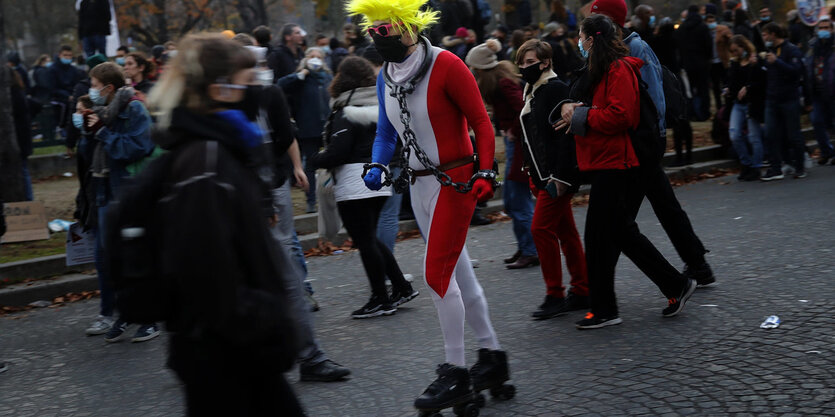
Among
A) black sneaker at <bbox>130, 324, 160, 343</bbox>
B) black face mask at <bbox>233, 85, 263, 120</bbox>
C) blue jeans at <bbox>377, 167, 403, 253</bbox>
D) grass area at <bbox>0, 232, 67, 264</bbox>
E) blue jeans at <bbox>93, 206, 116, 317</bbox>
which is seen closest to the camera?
black face mask at <bbox>233, 85, 263, 120</bbox>

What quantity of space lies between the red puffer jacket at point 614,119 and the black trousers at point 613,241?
0.08m

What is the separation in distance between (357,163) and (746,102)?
7433mm

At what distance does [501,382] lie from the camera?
4.78 m

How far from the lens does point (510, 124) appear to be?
8195 mm

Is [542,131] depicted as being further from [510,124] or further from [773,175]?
[773,175]

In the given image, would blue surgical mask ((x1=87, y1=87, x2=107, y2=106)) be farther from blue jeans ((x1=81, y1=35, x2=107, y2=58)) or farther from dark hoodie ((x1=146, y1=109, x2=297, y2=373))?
blue jeans ((x1=81, y1=35, x2=107, y2=58))

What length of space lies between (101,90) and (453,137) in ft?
10.7

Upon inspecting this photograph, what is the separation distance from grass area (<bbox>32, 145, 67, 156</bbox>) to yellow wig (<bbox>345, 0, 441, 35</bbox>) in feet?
43.4

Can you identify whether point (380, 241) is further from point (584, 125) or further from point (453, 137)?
point (453, 137)

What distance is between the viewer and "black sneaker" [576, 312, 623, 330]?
19.6ft

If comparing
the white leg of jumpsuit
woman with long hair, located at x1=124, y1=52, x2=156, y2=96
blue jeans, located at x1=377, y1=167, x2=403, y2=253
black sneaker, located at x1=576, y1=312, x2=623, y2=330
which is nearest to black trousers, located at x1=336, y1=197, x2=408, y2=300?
blue jeans, located at x1=377, y1=167, x2=403, y2=253

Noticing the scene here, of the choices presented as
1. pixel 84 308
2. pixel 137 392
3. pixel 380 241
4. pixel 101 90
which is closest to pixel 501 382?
pixel 137 392

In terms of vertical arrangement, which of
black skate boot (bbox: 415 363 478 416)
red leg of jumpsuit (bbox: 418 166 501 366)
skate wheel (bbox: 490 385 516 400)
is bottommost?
skate wheel (bbox: 490 385 516 400)

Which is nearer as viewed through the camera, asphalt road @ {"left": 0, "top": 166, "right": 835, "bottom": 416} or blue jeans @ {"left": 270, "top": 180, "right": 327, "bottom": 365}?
asphalt road @ {"left": 0, "top": 166, "right": 835, "bottom": 416}
